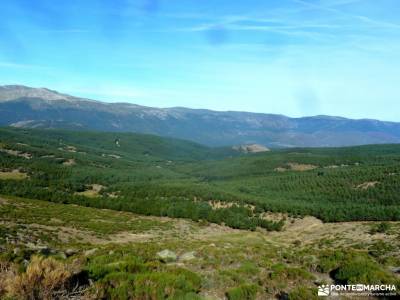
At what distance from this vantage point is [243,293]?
606 inches

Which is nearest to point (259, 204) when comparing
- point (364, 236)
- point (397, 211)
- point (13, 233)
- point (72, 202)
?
point (397, 211)

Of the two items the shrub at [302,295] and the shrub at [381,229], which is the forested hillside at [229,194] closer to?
the shrub at [381,229]

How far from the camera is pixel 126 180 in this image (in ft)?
528

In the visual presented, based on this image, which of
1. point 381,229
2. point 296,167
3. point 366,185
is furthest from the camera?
point 296,167

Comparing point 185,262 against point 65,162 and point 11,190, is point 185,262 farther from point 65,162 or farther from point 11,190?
Answer: point 65,162

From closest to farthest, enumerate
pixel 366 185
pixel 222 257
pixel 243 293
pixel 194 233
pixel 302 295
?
1. pixel 302 295
2. pixel 243 293
3. pixel 222 257
4. pixel 194 233
5. pixel 366 185

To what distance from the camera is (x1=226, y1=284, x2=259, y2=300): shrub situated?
15.2m

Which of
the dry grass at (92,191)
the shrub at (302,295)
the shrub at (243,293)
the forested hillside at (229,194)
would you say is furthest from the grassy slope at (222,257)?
the dry grass at (92,191)

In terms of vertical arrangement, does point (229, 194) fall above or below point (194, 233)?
below

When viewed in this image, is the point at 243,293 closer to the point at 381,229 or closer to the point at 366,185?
the point at 381,229

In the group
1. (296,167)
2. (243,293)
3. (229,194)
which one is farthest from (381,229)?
(296,167)

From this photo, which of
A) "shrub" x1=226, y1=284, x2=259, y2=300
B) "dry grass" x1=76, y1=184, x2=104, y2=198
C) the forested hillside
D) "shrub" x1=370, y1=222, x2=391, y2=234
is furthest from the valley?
"dry grass" x1=76, y1=184, x2=104, y2=198

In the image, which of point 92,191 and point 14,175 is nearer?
point 92,191

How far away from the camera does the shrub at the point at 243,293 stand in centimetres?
1520
